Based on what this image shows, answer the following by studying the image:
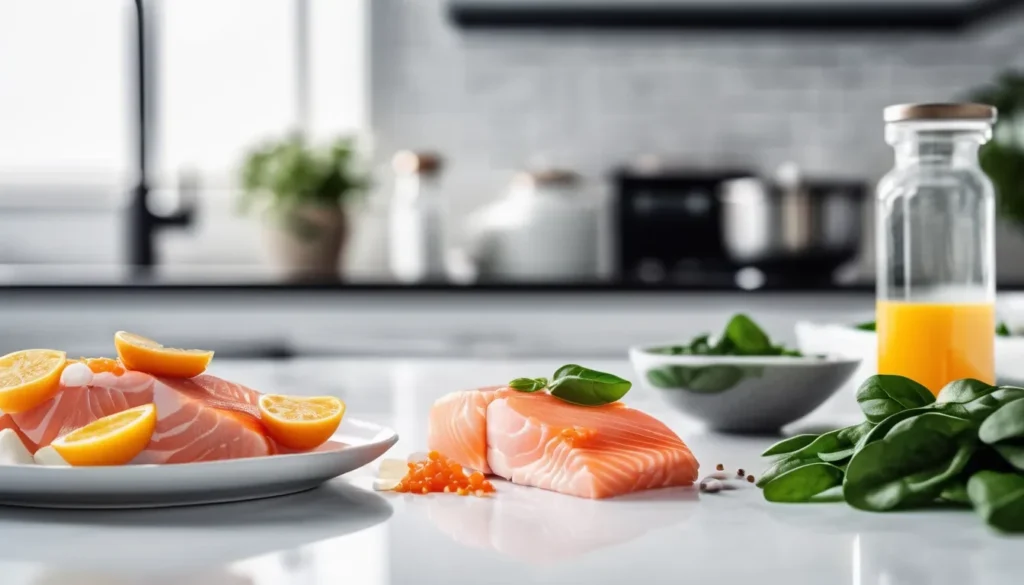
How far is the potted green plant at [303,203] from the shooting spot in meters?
3.15

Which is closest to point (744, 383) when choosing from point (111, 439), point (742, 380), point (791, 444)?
point (742, 380)

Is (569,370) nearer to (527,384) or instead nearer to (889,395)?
(527,384)

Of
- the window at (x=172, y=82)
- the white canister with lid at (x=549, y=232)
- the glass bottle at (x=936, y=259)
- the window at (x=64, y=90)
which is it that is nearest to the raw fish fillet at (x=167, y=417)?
the glass bottle at (x=936, y=259)

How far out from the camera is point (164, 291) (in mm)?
2717

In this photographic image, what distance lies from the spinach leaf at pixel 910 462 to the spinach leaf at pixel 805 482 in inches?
1.6

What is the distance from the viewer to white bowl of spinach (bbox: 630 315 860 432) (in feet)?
3.17

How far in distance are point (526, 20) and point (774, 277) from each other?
1.09m

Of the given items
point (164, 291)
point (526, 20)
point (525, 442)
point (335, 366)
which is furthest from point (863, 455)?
point (526, 20)

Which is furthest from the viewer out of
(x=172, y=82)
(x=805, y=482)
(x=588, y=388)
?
(x=172, y=82)

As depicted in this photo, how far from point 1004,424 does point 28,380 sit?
1.95ft

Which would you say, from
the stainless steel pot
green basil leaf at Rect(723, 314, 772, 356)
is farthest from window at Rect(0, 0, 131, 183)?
green basil leaf at Rect(723, 314, 772, 356)

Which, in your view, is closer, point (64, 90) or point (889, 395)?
point (889, 395)

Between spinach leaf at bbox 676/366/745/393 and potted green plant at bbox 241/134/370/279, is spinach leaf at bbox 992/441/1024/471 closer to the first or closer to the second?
spinach leaf at bbox 676/366/745/393

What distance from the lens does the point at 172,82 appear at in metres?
3.72
